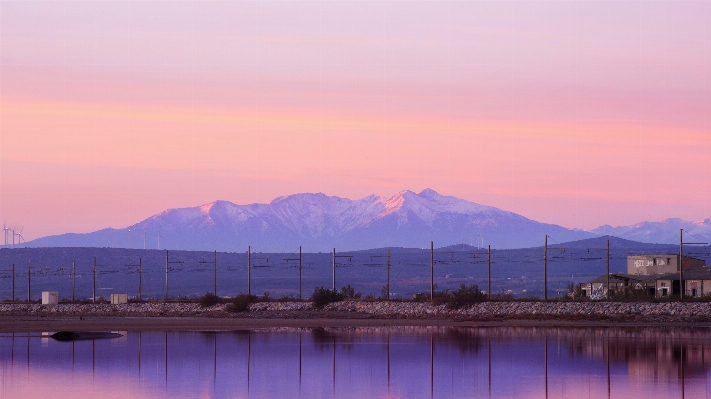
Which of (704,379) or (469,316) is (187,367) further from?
(469,316)

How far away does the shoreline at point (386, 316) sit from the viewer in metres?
54.1

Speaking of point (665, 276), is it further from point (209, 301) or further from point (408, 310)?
point (209, 301)

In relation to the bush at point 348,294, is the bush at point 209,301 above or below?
below

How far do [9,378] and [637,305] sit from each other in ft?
132

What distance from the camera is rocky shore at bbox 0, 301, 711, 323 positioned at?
57906mm

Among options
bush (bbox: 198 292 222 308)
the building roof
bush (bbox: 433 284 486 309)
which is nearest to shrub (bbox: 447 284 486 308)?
bush (bbox: 433 284 486 309)

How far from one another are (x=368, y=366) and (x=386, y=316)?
111 feet

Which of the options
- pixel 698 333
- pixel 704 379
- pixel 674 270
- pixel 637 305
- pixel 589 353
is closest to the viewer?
pixel 704 379

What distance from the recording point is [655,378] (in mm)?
26828

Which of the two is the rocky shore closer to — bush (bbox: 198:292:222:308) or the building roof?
bush (bbox: 198:292:222:308)

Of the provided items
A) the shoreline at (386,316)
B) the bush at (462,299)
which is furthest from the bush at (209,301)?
the bush at (462,299)

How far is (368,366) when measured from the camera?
30.6 m

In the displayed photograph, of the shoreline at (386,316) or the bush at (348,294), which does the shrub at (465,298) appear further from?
the bush at (348,294)

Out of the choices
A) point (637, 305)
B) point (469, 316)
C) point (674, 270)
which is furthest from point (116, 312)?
point (674, 270)
